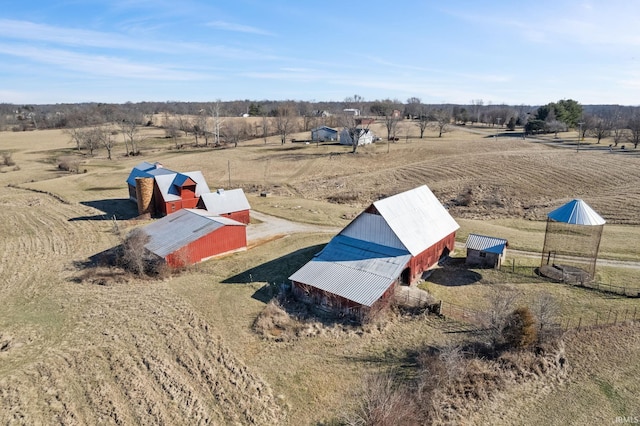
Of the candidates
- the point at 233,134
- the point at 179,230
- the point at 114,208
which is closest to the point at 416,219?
the point at 179,230

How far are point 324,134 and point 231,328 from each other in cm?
9890

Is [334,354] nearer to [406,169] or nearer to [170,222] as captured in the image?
[170,222]

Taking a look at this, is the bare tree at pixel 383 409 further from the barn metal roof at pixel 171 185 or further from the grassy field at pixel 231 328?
the barn metal roof at pixel 171 185

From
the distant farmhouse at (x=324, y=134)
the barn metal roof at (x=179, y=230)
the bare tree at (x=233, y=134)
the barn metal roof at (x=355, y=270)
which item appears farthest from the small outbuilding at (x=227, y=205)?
the distant farmhouse at (x=324, y=134)

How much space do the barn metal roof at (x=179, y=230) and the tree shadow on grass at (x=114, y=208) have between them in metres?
14.1

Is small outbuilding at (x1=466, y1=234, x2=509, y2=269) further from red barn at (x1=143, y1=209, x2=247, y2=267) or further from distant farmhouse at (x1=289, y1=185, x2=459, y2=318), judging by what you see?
red barn at (x1=143, y1=209, x2=247, y2=267)

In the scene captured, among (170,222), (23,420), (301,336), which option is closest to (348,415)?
(301,336)

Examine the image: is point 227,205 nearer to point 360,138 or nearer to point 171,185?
point 171,185

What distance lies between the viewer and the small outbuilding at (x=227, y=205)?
4744 centimetres

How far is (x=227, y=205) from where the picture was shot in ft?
158

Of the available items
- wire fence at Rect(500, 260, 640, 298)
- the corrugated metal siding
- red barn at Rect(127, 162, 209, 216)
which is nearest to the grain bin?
red barn at Rect(127, 162, 209, 216)

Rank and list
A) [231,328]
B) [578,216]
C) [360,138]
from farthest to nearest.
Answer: [360,138] < [578,216] < [231,328]

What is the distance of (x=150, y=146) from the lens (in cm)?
12162

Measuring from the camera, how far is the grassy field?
19.8m
